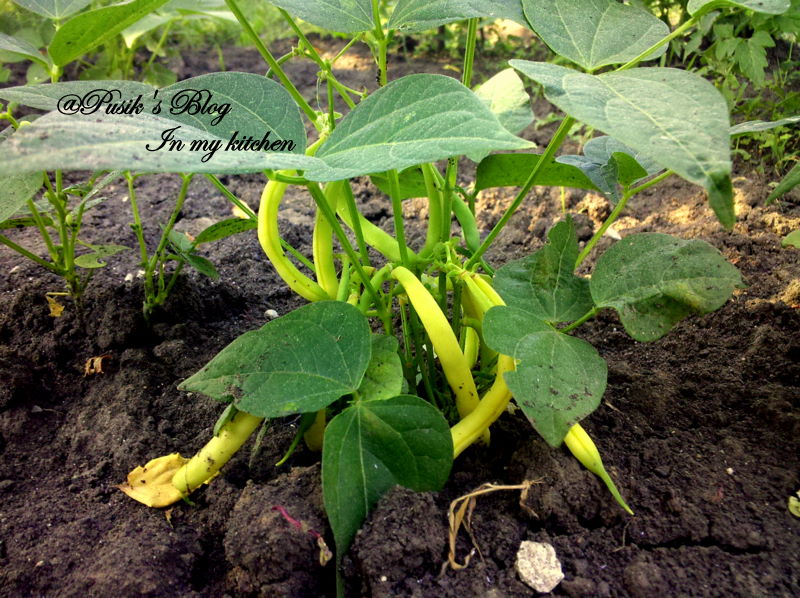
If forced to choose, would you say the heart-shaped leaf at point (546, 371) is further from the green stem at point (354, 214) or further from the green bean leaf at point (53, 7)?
the green bean leaf at point (53, 7)

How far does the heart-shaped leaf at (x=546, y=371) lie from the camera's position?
32.4 inches

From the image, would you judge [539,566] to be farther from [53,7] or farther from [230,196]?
[53,7]

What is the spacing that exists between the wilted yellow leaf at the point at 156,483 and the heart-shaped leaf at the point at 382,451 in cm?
34

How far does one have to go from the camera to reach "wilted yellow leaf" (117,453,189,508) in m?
1.07

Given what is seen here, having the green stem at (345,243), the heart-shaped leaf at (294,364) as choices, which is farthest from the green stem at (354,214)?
the heart-shaped leaf at (294,364)

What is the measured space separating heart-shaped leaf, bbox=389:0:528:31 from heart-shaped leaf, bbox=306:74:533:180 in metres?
0.19

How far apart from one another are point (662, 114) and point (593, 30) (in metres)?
0.30

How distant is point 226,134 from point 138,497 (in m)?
0.61

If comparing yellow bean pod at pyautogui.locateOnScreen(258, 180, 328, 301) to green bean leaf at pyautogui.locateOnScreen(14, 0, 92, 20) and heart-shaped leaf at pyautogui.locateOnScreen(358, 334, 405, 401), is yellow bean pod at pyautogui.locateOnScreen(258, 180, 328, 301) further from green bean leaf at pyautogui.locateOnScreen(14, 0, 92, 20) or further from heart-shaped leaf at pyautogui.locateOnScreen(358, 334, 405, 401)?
green bean leaf at pyautogui.locateOnScreen(14, 0, 92, 20)

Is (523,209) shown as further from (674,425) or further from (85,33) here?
(85,33)

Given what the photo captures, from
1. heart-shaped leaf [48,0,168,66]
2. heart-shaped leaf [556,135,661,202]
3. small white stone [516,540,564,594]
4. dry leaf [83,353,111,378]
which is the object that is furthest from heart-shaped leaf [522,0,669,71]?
dry leaf [83,353,111,378]

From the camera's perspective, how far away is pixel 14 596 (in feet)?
3.00

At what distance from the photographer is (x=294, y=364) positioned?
3.05 feet

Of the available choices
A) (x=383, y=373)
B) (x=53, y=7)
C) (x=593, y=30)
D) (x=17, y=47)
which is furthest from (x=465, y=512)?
(x=53, y=7)
